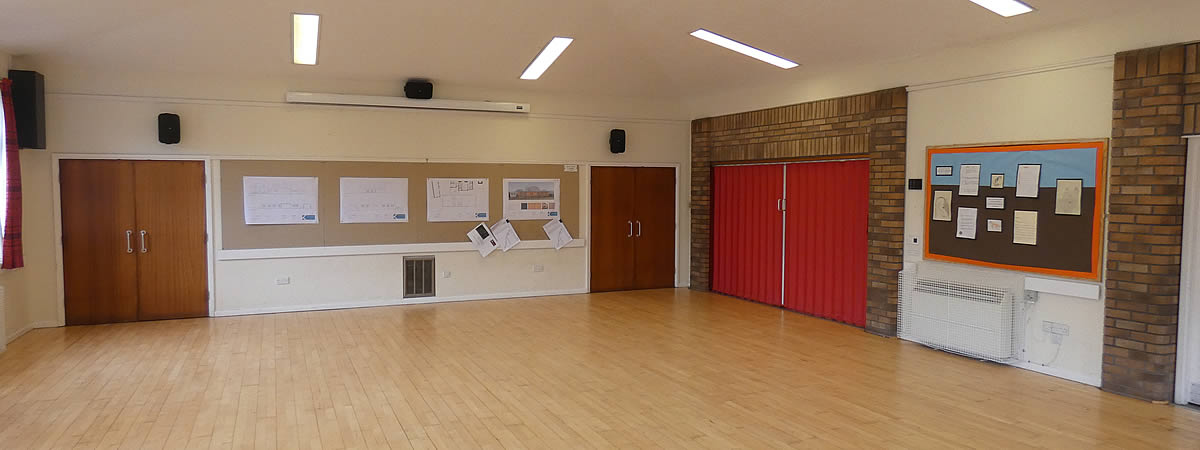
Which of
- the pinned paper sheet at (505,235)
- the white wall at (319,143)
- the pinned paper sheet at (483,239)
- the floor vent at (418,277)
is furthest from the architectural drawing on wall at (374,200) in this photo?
the pinned paper sheet at (505,235)

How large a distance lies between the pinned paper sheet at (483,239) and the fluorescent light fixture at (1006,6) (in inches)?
231

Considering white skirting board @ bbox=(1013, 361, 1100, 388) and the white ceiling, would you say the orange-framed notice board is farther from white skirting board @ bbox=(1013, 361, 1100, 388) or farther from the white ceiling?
the white ceiling

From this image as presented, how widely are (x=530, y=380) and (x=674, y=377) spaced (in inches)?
43.0

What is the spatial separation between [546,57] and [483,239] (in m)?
2.48

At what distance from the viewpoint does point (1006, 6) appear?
5.33 metres

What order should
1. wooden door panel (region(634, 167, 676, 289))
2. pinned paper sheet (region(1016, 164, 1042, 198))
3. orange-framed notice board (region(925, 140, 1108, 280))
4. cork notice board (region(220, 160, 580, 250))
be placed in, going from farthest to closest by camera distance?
wooden door panel (region(634, 167, 676, 289))
cork notice board (region(220, 160, 580, 250))
pinned paper sheet (region(1016, 164, 1042, 198))
orange-framed notice board (region(925, 140, 1108, 280))

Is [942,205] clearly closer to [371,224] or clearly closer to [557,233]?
[557,233]

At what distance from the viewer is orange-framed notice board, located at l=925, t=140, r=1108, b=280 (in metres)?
5.37

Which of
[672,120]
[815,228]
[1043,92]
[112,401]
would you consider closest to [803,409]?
[1043,92]

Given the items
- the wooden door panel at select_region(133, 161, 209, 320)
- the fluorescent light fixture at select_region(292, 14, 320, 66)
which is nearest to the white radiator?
the fluorescent light fixture at select_region(292, 14, 320, 66)

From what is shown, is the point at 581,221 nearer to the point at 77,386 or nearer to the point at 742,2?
the point at 742,2

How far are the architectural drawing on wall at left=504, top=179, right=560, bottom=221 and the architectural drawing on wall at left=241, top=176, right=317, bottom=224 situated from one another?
7.52ft

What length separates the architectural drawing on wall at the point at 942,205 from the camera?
6.42 m

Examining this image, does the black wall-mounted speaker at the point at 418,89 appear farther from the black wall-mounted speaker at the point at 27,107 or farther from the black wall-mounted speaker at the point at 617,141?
the black wall-mounted speaker at the point at 27,107
